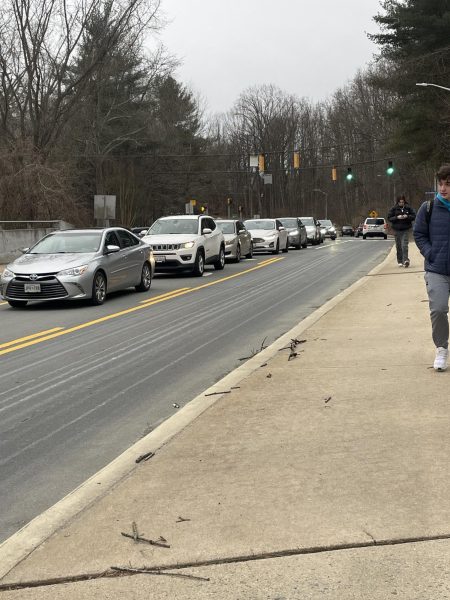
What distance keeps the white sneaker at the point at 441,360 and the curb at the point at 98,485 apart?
172cm

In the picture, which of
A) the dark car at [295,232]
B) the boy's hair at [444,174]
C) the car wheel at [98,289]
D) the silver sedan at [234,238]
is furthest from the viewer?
the dark car at [295,232]

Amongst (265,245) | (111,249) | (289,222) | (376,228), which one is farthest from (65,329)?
(376,228)

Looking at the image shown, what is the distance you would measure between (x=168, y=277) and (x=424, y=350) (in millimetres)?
14720

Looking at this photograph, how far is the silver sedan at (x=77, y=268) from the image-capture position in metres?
14.4

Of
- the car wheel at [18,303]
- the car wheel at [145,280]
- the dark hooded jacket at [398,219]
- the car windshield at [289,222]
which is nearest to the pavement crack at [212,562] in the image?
the car wheel at [18,303]

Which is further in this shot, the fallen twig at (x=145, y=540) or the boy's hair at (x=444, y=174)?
the boy's hair at (x=444, y=174)

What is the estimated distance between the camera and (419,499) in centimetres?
406

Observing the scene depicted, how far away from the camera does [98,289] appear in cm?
1521

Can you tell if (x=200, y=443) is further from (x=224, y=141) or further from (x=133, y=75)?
(x=224, y=141)

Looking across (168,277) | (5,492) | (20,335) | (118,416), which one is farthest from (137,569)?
(168,277)

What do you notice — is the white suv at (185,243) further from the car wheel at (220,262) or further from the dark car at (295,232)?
the dark car at (295,232)

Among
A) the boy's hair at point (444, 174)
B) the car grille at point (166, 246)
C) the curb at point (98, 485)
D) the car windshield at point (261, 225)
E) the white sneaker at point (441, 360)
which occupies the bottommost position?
the curb at point (98, 485)

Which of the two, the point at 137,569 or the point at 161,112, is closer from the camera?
the point at 137,569

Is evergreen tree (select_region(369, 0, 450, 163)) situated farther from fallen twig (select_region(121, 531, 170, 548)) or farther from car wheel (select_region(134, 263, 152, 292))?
fallen twig (select_region(121, 531, 170, 548))
